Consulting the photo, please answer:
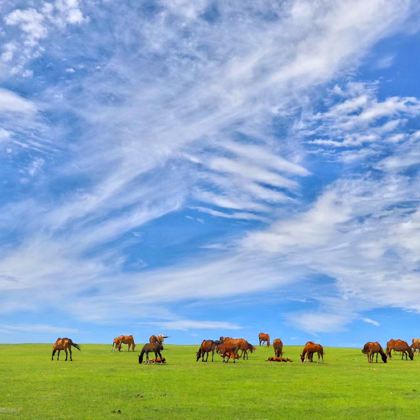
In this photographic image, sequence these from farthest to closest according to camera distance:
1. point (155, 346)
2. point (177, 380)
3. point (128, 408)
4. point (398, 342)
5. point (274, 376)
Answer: point (398, 342), point (155, 346), point (274, 376), point (177, 380), point (128, 408)

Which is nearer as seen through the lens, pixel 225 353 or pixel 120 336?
pixel 225 353

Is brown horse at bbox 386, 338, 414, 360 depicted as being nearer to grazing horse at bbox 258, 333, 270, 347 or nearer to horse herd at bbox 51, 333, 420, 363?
horse herd at bbox 51, 333, 420, 363

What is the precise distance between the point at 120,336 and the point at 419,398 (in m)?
43.2

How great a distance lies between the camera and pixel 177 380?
30484mm

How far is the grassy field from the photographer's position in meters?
21.1

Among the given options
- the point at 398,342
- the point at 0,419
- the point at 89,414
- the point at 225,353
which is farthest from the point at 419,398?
the point at 398,342

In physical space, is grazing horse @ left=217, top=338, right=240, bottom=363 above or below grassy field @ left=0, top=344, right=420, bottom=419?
above

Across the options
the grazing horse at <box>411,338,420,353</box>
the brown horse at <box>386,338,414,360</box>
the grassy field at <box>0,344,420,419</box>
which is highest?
the grazing horse at <box>411,338,420,353</box>

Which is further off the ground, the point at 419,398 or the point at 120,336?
the point at 120,336

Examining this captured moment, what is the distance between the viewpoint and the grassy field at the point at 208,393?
69.4 ft

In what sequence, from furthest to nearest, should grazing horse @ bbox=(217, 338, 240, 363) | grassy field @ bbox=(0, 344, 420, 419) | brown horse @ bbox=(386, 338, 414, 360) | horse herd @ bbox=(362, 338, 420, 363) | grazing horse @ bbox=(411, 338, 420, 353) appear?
grazing horse @ bbox=(411, 338, 420, 353), brown horse @ bbox=(386, 338, 414, 360), horse herd @ bbox=(362, 338, 420, 363), grazing horse @ bbox=(217, 338, 240, 363), grassy field @ bbox=(0, 344, 420, 419)

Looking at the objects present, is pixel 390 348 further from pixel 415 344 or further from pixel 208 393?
pixel 208 393

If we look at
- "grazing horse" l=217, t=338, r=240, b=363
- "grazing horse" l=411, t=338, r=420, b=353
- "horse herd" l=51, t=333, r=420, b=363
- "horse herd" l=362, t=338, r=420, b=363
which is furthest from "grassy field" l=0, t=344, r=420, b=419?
"grazing horse" l=411, t=338, r=420, b=353

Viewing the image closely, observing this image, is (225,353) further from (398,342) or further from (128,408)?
(128,408)
